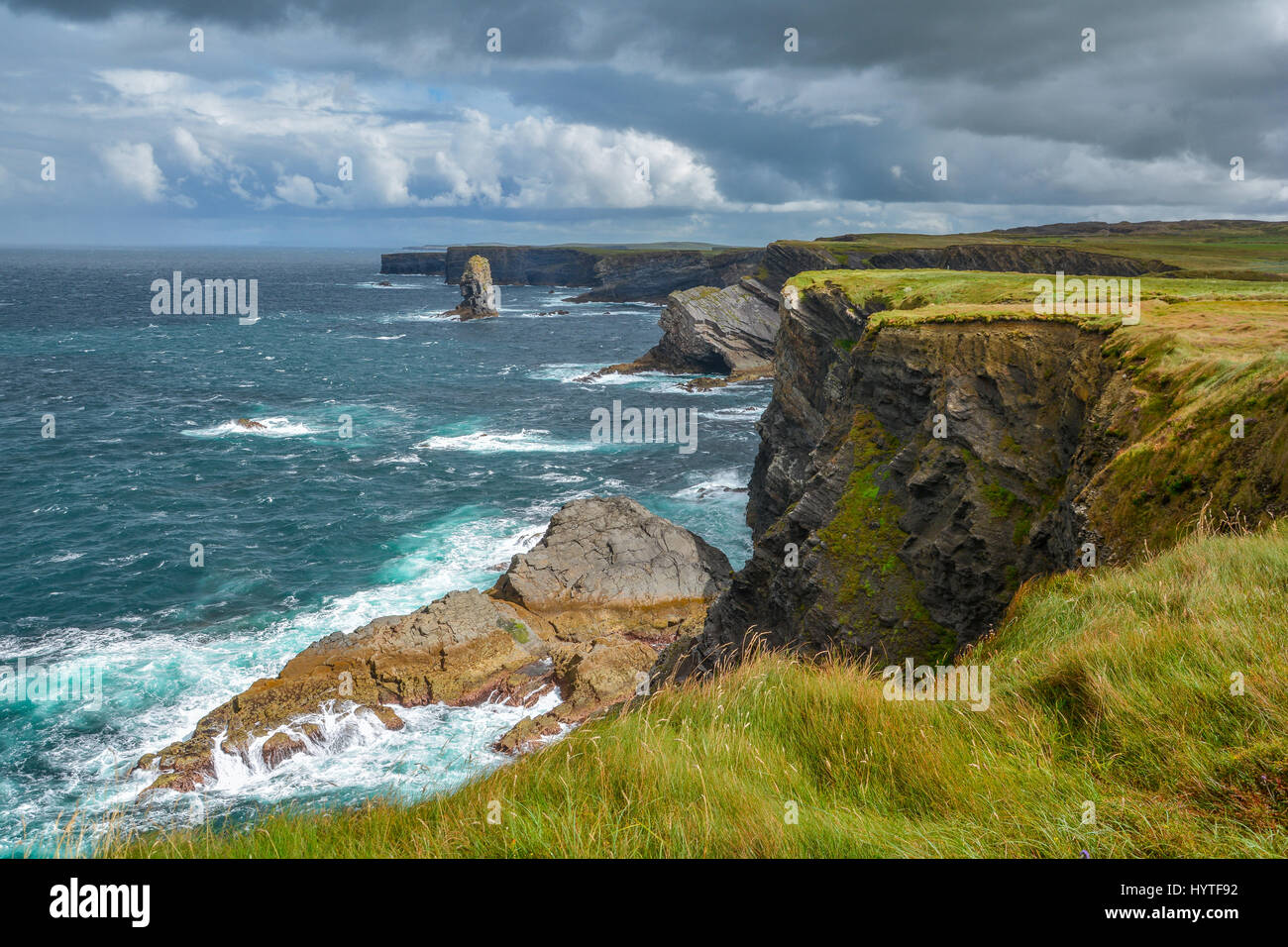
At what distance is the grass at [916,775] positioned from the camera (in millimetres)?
4523

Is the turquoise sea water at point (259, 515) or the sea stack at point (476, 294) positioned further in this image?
the sea stack at point (476, 294)

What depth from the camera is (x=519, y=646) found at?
31.3 metres

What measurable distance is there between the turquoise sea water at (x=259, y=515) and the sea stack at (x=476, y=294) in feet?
146

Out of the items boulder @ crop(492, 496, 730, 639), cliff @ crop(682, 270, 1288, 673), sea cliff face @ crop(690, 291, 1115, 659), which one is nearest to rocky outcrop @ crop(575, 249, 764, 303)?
boulder @ crop(492, 496, 730, 639)

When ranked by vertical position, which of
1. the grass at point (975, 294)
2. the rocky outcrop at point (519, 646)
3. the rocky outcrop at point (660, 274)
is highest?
the rocky outcrop at point (660, 274)

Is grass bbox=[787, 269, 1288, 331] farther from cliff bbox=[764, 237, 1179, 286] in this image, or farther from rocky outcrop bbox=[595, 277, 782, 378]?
cliff bbox=[764, 237, 1179, 286]

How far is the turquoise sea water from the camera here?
997 inches

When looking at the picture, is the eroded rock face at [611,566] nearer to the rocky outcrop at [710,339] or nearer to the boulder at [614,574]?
the boulder at [614,574]

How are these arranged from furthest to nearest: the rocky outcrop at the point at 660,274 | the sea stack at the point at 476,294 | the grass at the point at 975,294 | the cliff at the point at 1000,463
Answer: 1. the rocky outcrop at the point at 660,274
2. the sea stack at the point at 476,294
3. the grass at the point at 975,294
4. the cliff at the point at 1000,463

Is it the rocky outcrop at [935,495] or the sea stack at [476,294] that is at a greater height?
the sea stack at [476,294]

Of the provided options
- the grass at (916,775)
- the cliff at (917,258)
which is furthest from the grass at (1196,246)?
the grass at (916,775)
